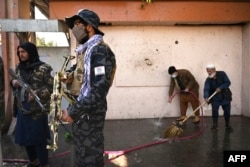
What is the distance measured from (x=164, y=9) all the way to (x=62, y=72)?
501 centimetres

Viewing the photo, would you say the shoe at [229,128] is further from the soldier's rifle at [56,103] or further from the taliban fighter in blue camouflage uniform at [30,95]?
the soldier's rifle at [56,103]

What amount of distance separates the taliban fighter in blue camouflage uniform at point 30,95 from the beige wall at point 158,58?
4173 millimetres

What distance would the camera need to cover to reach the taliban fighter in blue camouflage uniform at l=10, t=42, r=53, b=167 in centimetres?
373

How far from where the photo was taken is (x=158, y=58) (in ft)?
26.3

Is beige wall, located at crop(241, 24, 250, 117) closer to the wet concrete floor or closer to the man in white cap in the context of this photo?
the wet concrete floor

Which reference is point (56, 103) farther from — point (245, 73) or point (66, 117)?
point (245, 73)

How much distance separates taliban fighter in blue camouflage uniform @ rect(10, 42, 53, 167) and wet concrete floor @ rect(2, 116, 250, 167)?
480 mm

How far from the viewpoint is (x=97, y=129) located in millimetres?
2717

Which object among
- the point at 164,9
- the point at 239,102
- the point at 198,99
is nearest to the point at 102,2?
the point at 164,9

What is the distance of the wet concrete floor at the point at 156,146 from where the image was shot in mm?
4578

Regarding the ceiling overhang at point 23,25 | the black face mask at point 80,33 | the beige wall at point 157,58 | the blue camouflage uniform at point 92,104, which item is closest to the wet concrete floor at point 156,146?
the beige wall at point 157,58

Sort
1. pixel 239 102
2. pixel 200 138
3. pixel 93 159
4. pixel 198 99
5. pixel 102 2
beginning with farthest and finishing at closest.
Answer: pixel 239 102, pixel 198 99, pixel 102 2, pixel 200 138, pixel 93 159

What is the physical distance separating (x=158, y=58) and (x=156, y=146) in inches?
124

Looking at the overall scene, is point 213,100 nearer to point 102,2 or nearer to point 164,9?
point 164,9
